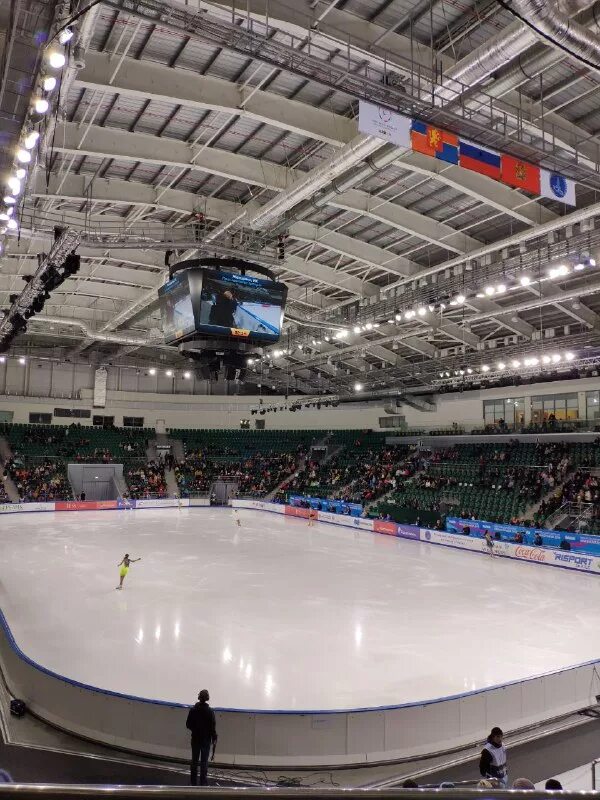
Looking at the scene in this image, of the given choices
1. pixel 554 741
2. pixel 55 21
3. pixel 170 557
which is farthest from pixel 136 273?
pixel 554 741

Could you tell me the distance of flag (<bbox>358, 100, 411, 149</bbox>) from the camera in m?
9.74

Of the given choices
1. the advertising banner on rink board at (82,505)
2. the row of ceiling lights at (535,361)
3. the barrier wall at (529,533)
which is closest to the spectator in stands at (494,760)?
the barrier wall at (529,533)

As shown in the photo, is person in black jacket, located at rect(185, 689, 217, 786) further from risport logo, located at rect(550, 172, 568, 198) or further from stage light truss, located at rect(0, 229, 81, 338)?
stage light truss, located at rect(0, 229, 81, 338)

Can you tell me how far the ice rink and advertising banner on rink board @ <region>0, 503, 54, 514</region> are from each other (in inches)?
424

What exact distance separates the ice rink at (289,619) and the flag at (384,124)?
960cm

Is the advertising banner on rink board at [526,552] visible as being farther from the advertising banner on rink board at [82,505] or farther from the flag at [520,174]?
the advertising banner on rink board at [82,505]

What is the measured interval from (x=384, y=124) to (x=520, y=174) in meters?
3.36

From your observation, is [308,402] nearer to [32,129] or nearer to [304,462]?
[304,462]

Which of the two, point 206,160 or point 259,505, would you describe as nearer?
point 206,160

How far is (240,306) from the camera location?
17.0 metres

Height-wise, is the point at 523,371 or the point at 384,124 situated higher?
the point at 384,124

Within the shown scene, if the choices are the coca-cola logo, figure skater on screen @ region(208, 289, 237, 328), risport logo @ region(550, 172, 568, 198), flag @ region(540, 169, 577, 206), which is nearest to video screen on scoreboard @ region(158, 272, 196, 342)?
figure skater on screen @ region(208, 289, 237, 328)

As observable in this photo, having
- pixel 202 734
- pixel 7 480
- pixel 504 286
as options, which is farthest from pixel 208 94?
pixel 7 480

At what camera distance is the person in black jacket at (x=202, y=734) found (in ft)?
24.4
